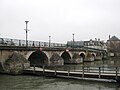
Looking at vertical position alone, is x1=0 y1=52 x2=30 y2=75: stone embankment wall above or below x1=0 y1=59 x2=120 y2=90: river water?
above

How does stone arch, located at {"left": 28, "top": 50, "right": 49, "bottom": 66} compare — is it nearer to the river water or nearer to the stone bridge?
the stone bridge

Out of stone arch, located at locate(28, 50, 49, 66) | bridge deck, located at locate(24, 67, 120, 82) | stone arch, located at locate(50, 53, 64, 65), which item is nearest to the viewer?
bridge deck, located at locate(24, 67, 120, 82)

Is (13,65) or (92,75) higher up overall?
(13,65)

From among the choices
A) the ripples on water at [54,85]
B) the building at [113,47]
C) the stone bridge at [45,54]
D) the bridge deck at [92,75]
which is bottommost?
the ripples on water at [54,85]

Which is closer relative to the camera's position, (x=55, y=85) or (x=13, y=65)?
(x=55, y=85)

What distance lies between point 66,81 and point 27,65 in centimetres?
1011

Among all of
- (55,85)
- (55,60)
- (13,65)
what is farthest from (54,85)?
(55,60)

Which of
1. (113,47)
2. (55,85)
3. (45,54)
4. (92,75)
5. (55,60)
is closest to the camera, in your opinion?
(55,85)

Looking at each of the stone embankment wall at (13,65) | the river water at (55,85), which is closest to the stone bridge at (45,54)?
the stone embankment wall at (13,65)

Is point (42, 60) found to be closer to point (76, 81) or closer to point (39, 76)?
point (39, 76)

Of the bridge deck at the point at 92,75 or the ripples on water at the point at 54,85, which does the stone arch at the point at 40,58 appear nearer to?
the bridge deck at the point at 92,75

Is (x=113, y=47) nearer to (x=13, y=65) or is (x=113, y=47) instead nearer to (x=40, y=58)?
(x=40, y=58)

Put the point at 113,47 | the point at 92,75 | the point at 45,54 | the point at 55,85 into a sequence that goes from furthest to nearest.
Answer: the point at 113,47 < the point at 45,54 < the point at 92,75 < the point at 55,85

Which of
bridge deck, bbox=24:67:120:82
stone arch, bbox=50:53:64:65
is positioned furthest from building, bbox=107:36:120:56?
bridge deck, bbox=24:67:120:82
